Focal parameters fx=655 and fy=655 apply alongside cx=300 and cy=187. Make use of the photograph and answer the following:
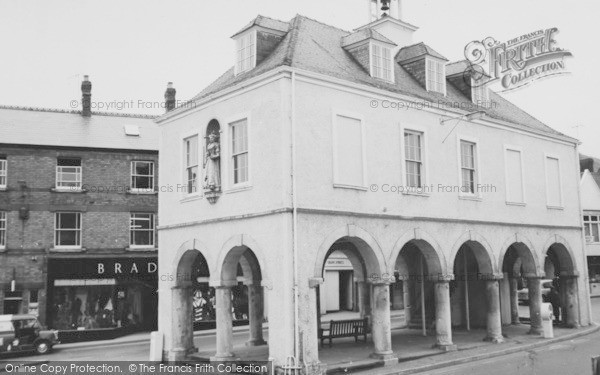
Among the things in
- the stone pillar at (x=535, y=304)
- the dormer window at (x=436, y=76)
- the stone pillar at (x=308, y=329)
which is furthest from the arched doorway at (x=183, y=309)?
the stone pillar at (x=535, y=304)

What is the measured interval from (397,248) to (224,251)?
203 inches

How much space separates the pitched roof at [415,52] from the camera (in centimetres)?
2330

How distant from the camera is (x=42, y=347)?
25859 millimetres

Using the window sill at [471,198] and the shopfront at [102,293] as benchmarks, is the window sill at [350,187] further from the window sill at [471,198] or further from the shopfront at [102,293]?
the shopfront at [102,293]

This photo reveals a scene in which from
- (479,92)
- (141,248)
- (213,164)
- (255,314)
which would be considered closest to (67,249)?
(141,248)

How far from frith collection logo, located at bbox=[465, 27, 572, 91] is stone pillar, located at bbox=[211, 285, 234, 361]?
1244cm

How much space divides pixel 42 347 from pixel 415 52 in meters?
18.3

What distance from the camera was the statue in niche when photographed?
19.3m

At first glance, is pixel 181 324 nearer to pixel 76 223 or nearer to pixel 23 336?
pixel 23 336

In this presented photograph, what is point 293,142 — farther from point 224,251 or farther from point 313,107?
point 224,251

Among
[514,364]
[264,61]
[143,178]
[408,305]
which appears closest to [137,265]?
[143,178]

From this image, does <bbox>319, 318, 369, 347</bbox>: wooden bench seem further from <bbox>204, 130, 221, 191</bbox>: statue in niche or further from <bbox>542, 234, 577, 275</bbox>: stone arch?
<bbox>542, 234, 577, 275</bbox>: stone arch

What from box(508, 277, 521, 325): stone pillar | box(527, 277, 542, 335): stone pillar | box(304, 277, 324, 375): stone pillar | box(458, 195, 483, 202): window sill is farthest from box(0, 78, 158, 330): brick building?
box(527, 277, 542, 335): stone pillar

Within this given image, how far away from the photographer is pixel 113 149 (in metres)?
32.5
